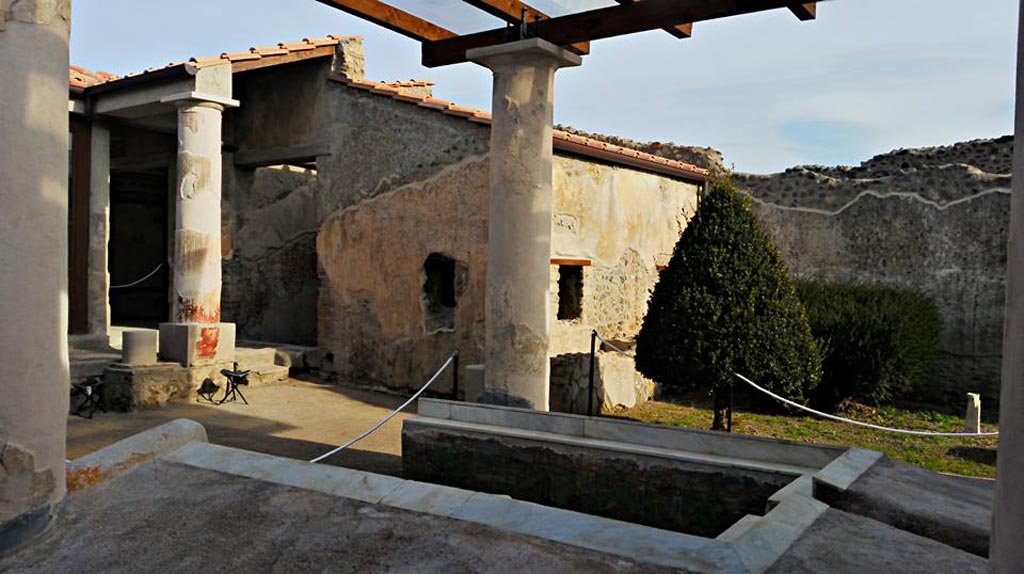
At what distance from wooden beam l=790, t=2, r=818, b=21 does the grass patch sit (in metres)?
3.27

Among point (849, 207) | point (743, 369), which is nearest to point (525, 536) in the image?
point (743, 369)

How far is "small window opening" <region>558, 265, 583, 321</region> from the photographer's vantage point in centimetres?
887

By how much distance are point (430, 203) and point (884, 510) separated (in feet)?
21.4

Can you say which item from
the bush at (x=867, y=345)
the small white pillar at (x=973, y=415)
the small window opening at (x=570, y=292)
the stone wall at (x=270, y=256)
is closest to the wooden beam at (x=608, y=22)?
the small window opening at (x=570, y=292)

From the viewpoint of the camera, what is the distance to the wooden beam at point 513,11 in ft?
16.1

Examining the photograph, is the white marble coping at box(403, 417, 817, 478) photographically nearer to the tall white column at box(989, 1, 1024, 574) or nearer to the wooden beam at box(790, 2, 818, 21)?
the tall white column at box(989, 1, 1024, 574)

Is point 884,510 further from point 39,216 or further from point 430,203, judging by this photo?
point 430,203

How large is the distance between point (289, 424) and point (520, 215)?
340 cm

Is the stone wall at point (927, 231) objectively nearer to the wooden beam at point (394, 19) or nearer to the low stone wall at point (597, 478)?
the wooden beam at point (394, 19)

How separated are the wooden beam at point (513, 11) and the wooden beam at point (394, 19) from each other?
0.71m

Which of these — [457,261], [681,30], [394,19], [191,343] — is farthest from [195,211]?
[681,30]

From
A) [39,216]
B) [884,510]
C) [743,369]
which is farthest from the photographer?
[743,369]

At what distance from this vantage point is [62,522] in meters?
2.75

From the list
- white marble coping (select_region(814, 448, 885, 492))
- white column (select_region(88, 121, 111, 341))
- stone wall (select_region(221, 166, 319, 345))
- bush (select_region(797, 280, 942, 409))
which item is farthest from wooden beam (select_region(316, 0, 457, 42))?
white column (select_region(88, 121, 111, 341))
